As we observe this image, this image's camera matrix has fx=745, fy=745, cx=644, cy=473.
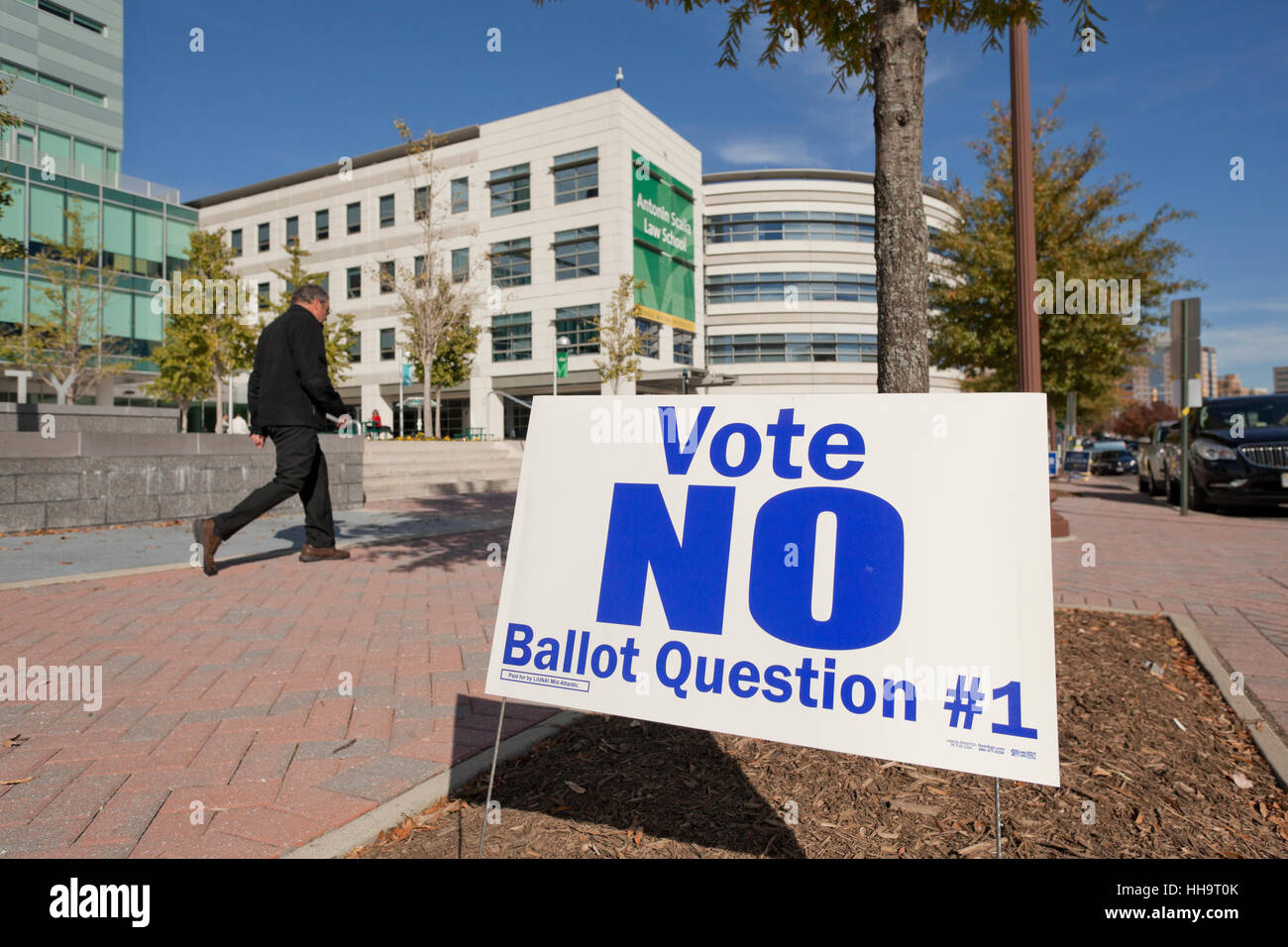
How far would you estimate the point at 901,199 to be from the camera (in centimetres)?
328

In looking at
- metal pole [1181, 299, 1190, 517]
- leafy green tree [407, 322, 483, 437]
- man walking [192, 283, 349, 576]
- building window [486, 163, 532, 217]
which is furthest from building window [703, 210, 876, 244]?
man walking [192, 283, 349, 576]

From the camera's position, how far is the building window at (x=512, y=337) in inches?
1673

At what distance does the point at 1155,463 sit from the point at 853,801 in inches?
652

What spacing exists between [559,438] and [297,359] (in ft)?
14.7

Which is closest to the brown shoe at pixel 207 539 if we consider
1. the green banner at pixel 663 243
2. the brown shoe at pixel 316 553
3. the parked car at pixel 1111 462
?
the brown shoe at pixel 316 553

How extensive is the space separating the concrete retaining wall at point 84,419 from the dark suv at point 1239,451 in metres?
14.9

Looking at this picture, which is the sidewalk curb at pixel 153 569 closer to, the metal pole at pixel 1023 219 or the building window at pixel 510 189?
the metal pole at pixel 1023 219

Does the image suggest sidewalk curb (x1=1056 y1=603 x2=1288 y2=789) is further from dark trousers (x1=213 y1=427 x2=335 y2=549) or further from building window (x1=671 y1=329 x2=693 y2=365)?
building window (x1=671 y1=329 x2=693 y2=365)

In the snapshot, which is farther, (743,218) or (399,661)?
(743,218)

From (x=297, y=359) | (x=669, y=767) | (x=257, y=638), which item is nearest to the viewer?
(x=669, y=767)

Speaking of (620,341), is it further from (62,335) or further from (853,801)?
(853,801)

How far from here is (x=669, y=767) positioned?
2.59 m
